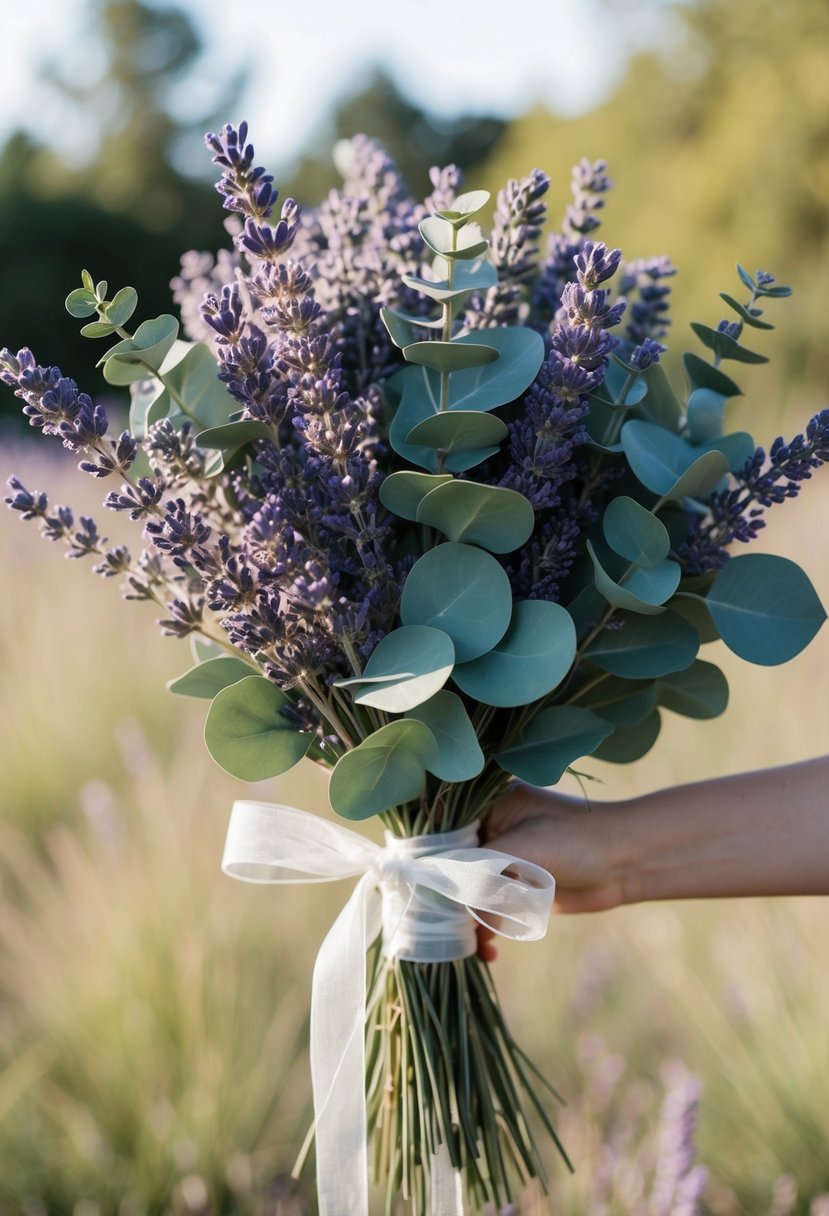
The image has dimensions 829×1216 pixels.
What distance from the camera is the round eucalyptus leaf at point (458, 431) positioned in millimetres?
806

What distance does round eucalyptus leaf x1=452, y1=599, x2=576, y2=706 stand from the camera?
0.81m

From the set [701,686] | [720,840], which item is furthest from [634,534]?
[720,840]

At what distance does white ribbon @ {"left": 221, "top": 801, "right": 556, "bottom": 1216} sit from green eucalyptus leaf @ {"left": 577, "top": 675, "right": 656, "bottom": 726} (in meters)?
0.16

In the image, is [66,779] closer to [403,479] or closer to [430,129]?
[403,479]

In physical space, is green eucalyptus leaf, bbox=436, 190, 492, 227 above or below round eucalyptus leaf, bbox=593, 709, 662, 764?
above

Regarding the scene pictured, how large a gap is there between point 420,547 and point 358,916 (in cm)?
33

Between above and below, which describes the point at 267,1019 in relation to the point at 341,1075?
above

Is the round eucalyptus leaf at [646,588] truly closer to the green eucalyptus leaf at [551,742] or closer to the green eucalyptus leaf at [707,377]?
the green eucalyptus leaf at [551,742]

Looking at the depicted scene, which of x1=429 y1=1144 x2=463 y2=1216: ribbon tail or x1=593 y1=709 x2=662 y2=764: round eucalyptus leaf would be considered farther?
x1=593 y1=709 x2=662 y2=764: round eucalyptus leaf

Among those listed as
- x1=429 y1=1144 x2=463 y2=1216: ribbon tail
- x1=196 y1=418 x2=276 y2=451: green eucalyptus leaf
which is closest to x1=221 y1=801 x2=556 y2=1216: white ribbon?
x1=429 y1=1144 x2=463 y2=1216: ribbon tail

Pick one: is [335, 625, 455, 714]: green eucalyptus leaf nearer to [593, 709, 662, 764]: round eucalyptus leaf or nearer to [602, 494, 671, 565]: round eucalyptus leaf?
[602, 494, 671, 565]: round eucalyptus leaf

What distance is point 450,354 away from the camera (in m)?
0.81

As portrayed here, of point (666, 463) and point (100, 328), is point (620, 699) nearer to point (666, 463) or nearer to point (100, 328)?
point (666, 463)

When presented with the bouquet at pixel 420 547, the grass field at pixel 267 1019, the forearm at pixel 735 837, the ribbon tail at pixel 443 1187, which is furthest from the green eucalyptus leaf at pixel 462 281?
the grass field at pixel 267 1019
